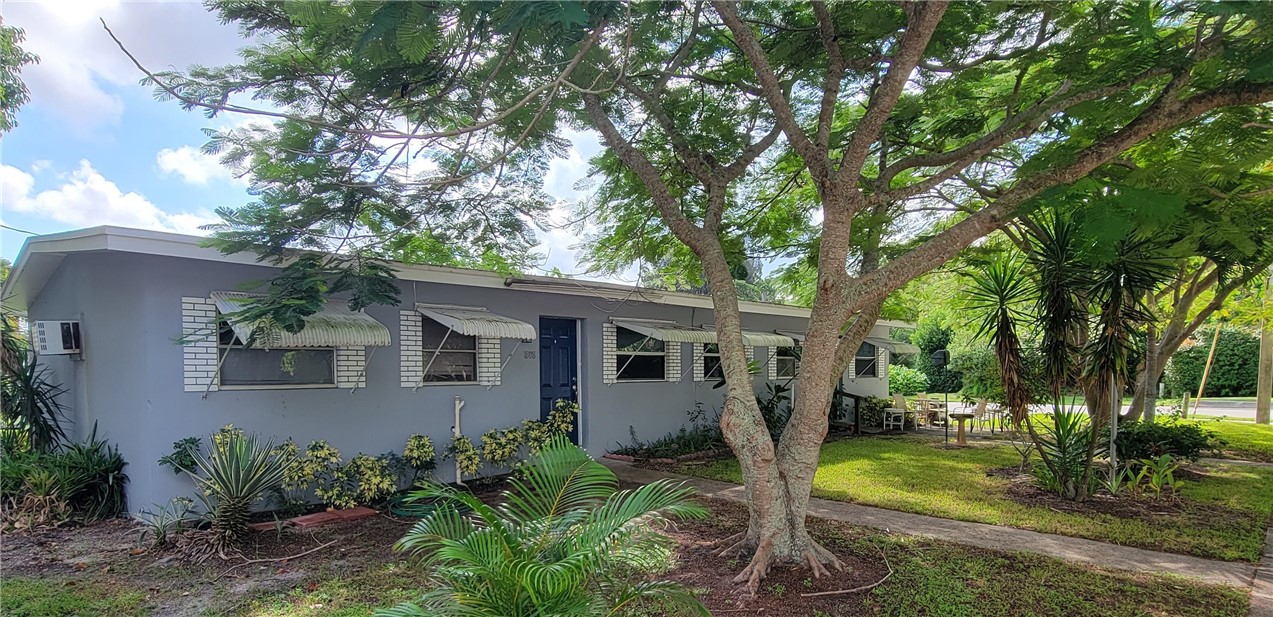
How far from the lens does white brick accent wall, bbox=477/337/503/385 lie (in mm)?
9562

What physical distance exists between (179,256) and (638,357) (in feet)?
23.9

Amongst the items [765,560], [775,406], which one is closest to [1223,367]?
[775,406]

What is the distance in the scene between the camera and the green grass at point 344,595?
186 inches

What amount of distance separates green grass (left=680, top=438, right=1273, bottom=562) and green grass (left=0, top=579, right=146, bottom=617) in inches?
279

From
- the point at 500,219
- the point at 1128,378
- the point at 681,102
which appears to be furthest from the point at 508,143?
the point at 1128,378

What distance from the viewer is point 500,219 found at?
8.40 m

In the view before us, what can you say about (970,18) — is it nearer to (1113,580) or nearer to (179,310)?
(1113,580)

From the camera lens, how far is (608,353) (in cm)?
1141

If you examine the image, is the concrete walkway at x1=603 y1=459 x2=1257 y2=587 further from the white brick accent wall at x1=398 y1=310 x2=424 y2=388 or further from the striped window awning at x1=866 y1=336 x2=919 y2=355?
the striped window awning at x1=866 y1=336 x2=919 y2=355

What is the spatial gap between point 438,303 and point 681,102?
14.1 ft

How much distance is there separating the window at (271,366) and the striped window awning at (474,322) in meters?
1.37

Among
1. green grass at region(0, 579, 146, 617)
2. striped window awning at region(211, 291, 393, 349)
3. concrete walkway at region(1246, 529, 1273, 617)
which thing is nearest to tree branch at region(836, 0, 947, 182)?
concrete walkway at region(1246, 529, 1273, 617)

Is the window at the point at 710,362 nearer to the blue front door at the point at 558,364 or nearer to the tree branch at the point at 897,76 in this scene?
the blue front door at the point at 558,364

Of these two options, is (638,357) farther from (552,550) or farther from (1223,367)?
(1223,367)
